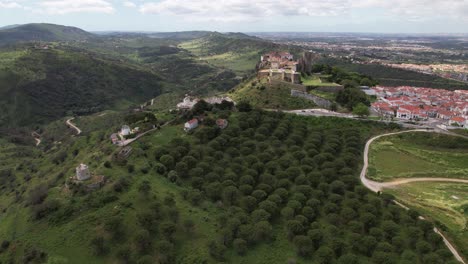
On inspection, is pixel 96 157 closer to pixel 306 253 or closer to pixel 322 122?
pixel 306 253

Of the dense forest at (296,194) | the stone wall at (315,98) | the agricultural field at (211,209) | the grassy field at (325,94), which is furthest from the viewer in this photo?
the grassy field at (325,94)

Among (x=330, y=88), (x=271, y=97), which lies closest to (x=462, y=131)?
(x=330, y=88)

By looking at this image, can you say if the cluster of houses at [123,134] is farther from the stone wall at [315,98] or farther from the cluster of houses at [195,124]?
the stone wall at [315,98]

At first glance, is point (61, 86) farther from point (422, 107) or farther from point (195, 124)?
point (422, 107)

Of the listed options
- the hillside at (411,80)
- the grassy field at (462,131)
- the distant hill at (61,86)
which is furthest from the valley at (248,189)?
the hillside at (411,80)

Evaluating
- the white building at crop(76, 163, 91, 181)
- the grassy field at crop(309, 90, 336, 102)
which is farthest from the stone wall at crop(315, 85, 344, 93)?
the white building at crop(76, 163, 91, 181)

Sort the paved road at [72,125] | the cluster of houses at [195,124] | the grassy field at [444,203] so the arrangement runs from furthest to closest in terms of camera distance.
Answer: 1. the paved road at [72,125]
2. the cluster of houses at [195,124]
3. the grassy field at [444,203]
